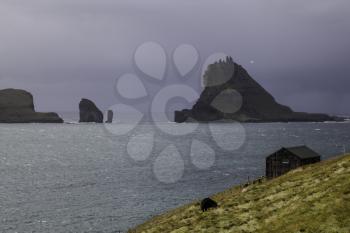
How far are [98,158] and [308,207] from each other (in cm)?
15128

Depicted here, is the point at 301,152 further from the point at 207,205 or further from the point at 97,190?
the point at 97,190

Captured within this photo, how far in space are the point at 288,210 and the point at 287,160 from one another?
47.8 m

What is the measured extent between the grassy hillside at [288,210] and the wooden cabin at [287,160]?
32.5m

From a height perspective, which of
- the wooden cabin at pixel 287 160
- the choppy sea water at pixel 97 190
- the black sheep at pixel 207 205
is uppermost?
the wooden cabin at pixel 287 160

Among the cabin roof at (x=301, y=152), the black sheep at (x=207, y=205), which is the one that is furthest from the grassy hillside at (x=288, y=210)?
the cabin roof at (x=301, y=152)

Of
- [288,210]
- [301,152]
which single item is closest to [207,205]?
[288,210]

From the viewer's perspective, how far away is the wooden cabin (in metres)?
80.0

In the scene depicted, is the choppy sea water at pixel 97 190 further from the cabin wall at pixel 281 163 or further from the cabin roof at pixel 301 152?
the cabin roof at pixel 301 152

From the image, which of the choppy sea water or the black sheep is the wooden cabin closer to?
the choppy sea water

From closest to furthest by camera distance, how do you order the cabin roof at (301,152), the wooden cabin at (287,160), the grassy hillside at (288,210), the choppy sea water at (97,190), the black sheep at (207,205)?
the grassy hillside at (288,210) → the black sheep at (207,205) → the choppy sea water at (97,190) → the wooden cabin at (287,160) → the cabin roof at (301,152)

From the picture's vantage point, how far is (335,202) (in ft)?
107

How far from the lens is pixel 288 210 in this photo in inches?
1384

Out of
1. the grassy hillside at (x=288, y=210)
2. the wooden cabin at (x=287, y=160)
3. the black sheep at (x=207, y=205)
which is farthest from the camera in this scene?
the wooden cabin at (x=287, y=160)

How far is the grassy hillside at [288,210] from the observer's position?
3053cm
